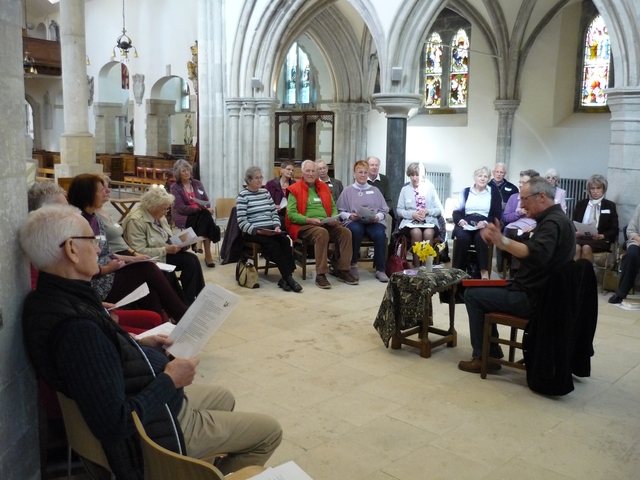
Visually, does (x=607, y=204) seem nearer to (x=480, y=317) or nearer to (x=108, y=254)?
(x=480, y=317)

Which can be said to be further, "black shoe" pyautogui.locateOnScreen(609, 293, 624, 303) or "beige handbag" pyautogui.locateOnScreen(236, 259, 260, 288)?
"beige handbag" pyautogui.locateOnScreen(236, 259, 260, 288)

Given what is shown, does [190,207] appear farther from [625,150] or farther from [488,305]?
[625,150]

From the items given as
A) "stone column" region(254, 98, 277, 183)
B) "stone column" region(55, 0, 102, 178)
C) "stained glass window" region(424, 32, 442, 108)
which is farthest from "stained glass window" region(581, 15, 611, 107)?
"stone column" region(55, 0, 102, 178)

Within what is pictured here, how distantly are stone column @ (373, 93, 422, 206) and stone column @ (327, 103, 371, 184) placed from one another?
18.6 ft

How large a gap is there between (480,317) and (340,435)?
133 cm

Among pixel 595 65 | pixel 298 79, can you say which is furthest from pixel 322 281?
pixel 298 79

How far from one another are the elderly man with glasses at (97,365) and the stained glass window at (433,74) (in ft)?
40.3

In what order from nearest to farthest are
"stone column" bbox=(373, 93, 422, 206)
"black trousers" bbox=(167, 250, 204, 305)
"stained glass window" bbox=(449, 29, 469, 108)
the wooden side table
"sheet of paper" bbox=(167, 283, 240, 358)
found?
1. "sheet of paper" bbox=(167, 283, 240, 358)
2. the wooden side table
3. "black trousers" bbox=(167, 250, 204, 305)
4. "stone column" bbox=(373, 93, 422, 206)
5. "stained glass window" bbox=(449, 29, 469, 108)

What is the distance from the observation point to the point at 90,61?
19.5 m

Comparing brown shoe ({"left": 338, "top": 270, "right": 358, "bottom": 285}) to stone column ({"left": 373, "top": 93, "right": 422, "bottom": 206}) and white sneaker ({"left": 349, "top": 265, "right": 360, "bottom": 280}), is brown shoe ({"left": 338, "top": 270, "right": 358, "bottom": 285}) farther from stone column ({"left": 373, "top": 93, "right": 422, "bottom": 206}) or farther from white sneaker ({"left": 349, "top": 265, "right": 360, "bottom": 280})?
stone column ({"left": 373, "top": 93, "right": 422, "bottom": 206})

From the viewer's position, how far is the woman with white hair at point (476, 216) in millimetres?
6453

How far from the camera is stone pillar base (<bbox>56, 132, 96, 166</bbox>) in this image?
1230cm


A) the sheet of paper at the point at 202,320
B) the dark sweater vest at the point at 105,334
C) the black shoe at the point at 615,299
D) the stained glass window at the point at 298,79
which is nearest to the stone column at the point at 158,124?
the stained glass window at the point at 298,79

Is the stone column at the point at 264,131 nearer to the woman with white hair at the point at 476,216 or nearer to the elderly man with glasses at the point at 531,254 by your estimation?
the woman with white hair at the point at 476,216
